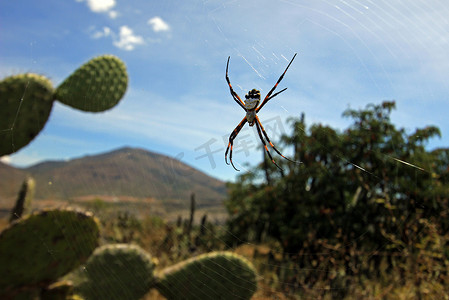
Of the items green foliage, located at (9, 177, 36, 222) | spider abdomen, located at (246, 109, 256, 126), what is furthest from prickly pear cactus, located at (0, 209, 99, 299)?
green foliage, located at (9, 177, 36, 222)

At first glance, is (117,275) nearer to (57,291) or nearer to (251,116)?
(57,291)

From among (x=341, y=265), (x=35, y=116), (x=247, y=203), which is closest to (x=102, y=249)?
(x=35, y=116)

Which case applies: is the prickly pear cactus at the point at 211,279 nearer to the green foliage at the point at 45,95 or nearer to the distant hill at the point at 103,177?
the distant hill at the point at 103,177

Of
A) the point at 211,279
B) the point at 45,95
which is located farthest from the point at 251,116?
the point at 45,95

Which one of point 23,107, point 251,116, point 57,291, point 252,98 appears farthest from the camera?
point 23,107

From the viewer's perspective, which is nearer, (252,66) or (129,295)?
(252,66)

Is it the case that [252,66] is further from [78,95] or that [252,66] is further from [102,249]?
[102,249]

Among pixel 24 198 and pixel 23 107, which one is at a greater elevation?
pixel 23 107
